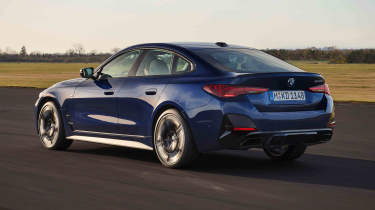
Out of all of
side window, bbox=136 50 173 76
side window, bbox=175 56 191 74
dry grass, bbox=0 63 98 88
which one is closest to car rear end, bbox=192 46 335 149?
side window, bbox=175 56 191 74

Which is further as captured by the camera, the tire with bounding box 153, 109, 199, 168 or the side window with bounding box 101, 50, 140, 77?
the side window with bounding box 101, 50, 140, 77

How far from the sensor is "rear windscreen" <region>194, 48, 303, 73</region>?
27.5 ft

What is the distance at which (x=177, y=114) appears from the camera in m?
8.34

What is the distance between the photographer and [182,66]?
341 inches

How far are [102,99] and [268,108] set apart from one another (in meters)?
2.62

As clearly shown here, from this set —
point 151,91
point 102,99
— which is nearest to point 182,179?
point 151,91

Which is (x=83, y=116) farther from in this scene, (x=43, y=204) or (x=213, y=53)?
(x=43, y=204)

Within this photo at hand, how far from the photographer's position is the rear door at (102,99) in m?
9.39

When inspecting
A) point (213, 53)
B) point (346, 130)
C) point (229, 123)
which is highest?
point (213, 53)

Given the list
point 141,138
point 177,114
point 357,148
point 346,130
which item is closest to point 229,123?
point 177,114

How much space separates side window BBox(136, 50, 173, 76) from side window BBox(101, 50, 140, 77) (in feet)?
0.77

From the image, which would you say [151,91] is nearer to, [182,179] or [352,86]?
[182,179]

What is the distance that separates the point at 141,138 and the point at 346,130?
18.9ft

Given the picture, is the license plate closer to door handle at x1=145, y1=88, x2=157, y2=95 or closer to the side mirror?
door handle at x1=145, y1=88, x2=157, y2=95
